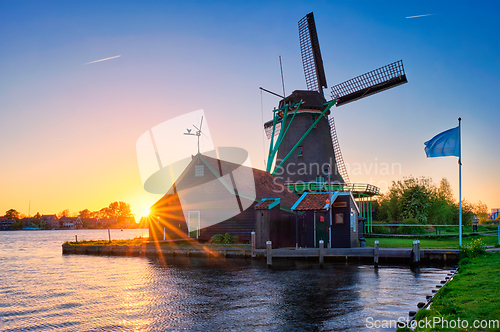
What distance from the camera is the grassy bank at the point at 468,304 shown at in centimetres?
815

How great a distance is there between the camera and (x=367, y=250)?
22.9m

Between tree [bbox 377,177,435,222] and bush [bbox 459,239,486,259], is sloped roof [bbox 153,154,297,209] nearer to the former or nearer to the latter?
bush [bbox 459,239,486,259]

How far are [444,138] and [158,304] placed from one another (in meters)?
18.1

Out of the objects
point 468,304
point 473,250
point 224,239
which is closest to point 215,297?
point 468,304

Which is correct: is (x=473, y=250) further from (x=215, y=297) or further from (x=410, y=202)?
(x=410, y=202)

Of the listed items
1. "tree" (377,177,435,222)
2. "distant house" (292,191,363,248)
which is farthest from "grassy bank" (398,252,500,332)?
"tree" (377,177,435,222)

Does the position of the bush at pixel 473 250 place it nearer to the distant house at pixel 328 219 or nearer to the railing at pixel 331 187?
the distant house at pixel 328 219

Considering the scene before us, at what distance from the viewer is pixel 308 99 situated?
3850 centimetres

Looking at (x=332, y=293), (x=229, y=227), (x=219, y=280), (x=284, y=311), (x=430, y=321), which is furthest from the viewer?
(x=229, y=227)

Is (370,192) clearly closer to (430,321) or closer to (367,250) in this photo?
(367,250)

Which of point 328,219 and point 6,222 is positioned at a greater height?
point 328,219

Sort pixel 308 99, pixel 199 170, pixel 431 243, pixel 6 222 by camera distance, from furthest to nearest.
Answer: pixel 6 222 → pixel 308 99 → pixel 199 170 → pixel 431 243

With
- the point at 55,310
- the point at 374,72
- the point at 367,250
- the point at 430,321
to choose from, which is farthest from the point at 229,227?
the point at 430,321

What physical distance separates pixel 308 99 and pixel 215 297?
90.1 ft
